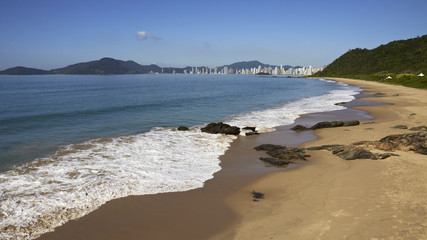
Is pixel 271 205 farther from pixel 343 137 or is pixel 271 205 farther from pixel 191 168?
pixel 343 137

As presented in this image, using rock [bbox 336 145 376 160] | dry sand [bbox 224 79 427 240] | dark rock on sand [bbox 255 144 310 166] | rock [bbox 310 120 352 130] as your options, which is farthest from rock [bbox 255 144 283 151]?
rock [bbox 310 120 352 130]

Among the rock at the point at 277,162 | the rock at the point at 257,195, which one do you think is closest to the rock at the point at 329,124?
the rock at the point at 277,162

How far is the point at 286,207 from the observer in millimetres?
7777

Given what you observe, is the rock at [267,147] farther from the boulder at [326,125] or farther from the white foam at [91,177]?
the boulder at [326,125]

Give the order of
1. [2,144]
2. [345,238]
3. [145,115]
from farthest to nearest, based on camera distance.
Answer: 1. [145,115]
2. [2,144]
3. [345,238]

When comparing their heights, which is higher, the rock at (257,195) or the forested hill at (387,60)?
the forested hill at (387,60)

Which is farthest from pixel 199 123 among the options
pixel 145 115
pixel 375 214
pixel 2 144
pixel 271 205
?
pixel 375 214

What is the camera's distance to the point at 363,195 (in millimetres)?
8055

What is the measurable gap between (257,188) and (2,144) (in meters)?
15.1

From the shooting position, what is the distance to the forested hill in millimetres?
103931

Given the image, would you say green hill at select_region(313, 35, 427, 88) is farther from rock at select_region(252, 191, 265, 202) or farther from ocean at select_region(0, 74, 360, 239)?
rock at select_region(252, 191, 265, 202)

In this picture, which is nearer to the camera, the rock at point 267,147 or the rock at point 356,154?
the rock at point 356,154

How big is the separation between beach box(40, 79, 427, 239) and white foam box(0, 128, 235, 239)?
58 cm

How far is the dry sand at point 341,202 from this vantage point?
6160 millimetres
